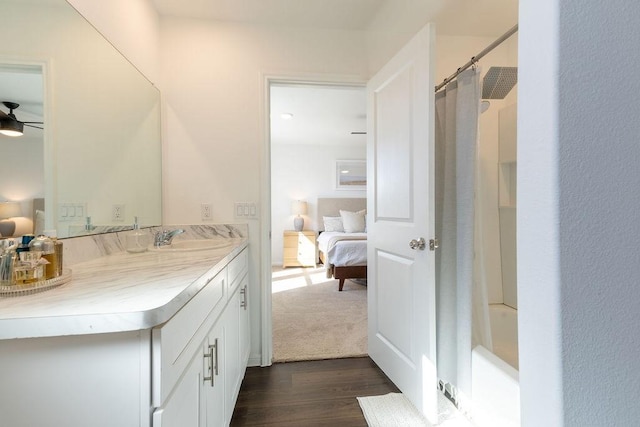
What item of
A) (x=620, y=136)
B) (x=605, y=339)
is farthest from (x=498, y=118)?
(x=605, y=339)

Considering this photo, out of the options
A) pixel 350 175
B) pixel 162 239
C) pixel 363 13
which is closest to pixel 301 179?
pixel 350 175

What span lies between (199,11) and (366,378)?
2710 mm

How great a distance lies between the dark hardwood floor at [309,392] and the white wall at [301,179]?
11.7 feet

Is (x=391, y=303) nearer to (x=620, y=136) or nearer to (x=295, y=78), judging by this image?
(x=620, y=136)

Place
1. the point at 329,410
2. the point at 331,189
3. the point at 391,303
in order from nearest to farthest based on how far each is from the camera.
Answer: the point at 329,410
the point at 391,303
the point at 331,189

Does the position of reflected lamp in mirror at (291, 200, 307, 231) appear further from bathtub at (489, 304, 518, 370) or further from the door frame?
bathtub at (489, 304, 518, 370)

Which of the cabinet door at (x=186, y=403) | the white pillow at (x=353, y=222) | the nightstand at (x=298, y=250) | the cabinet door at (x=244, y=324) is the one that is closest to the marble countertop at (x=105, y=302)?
the cabinet door at (x=186, y=403)

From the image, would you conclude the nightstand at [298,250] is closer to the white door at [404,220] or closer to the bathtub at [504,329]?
the white door at [404,220]

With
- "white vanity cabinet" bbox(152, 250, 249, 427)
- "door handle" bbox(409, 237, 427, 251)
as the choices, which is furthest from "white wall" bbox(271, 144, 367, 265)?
"door handle" bbox(409, 237, 427, 251)

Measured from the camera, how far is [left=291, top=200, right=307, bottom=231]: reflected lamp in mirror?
207 inches

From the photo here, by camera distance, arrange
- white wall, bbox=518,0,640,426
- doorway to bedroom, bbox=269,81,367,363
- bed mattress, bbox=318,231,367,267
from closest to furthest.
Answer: white wall, bbox=518,0,640,426
doorway to bedroom, bbox=269,81,367,363
bed mattress, bbox=318,231,367,267

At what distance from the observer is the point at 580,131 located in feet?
1.68

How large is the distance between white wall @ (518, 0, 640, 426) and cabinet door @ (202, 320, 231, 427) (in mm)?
964

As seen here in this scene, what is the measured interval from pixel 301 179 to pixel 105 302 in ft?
16.2
